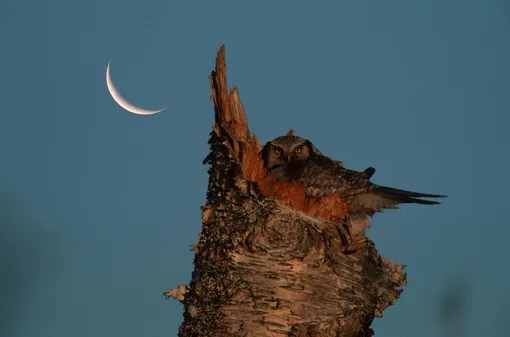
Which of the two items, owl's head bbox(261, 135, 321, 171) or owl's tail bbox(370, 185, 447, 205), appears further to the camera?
owl's head bbox(261, 135, 321, 171)

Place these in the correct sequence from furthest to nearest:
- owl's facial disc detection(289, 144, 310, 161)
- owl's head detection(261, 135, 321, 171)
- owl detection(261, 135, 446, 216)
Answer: owl's facial disc detection(289, 144, 310, 161), owl's head detection(261, 135, 321, 171), owl detection(261, 135, 446, 216)

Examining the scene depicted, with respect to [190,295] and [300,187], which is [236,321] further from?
[300,187]

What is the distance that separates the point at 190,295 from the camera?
5.17m

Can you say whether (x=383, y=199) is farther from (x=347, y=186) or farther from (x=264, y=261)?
(x=264, y=261)

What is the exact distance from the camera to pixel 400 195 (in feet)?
20.4

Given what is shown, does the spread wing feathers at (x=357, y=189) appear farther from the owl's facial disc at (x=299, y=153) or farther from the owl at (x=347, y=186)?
the owl's facial disc at (x=299, y=153)

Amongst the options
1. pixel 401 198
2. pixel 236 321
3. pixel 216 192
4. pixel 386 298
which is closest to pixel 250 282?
pixel 236 321

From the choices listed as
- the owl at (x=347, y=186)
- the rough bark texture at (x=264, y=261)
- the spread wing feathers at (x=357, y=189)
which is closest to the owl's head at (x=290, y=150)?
the owl at (x=347, y=186)

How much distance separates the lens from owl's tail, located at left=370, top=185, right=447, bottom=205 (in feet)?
20.0

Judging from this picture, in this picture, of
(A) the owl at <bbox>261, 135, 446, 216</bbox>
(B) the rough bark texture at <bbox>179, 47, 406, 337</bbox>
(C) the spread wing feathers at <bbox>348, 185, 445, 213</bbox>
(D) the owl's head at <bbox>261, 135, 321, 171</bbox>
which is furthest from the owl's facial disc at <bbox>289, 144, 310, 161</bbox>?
(B) the rough bark texture at <bbox>179, 47, 406, 337</bbox>

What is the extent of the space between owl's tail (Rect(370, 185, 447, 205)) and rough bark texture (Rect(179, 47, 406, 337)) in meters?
0.69

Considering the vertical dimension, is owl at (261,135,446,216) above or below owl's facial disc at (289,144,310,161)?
below

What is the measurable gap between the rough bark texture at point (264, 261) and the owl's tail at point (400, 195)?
0.69 meters

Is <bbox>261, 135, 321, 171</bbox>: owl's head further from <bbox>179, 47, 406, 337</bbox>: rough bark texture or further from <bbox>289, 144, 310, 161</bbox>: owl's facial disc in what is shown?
<bbox>179, 47, 406, 337</bbox>: rough bark texture
